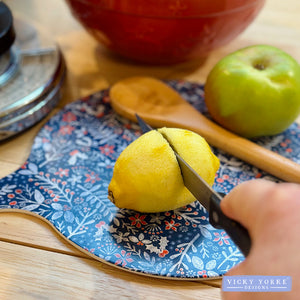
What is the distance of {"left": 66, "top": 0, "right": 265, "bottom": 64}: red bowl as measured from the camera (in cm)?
61

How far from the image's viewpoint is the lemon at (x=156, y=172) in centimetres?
43

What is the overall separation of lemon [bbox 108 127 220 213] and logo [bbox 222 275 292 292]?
0.14 meters

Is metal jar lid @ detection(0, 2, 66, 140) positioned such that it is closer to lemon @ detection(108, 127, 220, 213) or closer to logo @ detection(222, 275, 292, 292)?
lemon @ detection(108, 127, 220, 213)

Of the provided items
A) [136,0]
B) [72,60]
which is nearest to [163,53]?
[136,0]

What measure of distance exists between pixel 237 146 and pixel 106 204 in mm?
209

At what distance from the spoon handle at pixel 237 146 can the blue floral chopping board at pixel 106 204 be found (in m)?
0.01

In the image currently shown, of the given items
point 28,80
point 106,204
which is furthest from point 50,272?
point 28,80

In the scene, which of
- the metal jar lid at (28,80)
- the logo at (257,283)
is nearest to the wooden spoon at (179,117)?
the metal jar lid at (28,80)

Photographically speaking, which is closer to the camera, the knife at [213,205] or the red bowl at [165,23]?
the knife at [213,205]

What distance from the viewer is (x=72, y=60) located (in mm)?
805

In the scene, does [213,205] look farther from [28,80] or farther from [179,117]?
[28,80]

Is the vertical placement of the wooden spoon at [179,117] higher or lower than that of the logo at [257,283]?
lower

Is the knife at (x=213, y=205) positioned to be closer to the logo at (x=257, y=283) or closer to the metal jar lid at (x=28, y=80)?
the logo at (x=257, y=283)

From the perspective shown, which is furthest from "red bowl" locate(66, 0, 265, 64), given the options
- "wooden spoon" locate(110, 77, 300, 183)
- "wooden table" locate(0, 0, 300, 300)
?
"wooden table" locate(0, 0, 300, 300)
